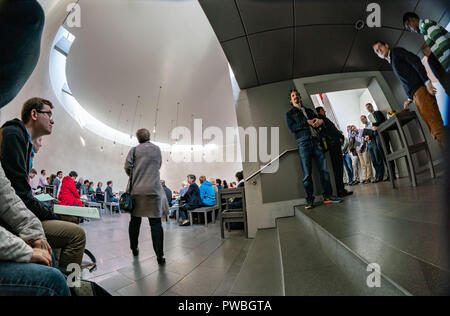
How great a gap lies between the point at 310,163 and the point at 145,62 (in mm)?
4136

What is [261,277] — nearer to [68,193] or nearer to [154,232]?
[154,232]

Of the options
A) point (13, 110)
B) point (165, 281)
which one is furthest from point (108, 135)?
point (165, 281)

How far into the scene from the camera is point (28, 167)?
2.24 ft

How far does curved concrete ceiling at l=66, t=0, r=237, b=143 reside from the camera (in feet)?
8.63

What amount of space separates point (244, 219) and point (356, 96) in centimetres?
165

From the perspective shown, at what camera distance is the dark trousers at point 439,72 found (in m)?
0.54

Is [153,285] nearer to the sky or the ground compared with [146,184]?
nearer to the ground

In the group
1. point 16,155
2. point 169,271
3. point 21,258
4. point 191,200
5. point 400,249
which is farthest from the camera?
point 191,200

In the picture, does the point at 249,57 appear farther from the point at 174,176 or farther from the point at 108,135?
the point at 174,176

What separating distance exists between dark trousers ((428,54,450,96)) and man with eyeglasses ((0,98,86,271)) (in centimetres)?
161

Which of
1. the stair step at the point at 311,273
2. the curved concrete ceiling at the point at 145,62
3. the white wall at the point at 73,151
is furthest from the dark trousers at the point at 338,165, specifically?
the white wall at the point at 73,151

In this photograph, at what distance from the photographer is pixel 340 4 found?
1112mm

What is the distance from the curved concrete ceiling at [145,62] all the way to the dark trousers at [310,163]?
9.02 ft

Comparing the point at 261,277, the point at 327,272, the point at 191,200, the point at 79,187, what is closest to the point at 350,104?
the point at 327,272
